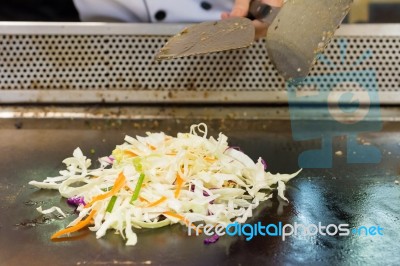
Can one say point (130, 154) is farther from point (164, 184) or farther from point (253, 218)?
point (253, 218)

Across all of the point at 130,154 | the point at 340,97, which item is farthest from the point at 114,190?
the point at 340,97

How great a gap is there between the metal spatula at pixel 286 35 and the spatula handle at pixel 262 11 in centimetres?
7

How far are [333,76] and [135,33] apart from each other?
841mm

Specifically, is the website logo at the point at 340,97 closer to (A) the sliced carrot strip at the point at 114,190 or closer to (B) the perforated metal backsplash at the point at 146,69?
(B) the perforated metal backsplash at the point at 146,69

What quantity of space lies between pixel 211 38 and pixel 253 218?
0.61 m

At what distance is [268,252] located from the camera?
58.2 inches

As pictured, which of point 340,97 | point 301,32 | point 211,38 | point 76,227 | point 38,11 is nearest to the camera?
point 76,227

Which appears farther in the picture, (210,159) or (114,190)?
(210,159)

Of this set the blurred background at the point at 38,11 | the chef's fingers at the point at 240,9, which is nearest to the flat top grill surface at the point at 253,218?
the chef's fingers at the point at 240,9

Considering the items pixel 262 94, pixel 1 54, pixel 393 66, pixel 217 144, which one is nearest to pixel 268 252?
pixel 217 144

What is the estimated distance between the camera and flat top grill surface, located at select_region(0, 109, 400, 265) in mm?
1464

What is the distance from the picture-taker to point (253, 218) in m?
1.67

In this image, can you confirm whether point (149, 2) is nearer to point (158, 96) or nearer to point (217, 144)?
point (158, 96)

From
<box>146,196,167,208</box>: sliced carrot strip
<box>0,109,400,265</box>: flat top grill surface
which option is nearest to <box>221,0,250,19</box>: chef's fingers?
<box>0,109,400,265</box>: flat top grill surface
